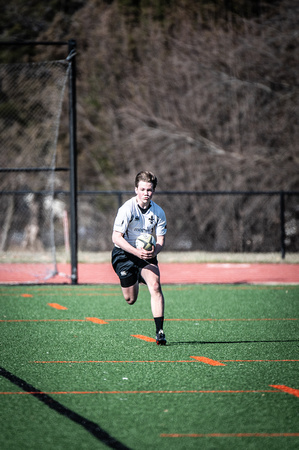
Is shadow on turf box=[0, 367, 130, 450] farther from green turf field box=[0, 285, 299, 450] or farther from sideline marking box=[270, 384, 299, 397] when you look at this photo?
sideline marking box=[270, 384, 299, 397]

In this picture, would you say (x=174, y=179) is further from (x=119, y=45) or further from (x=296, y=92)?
(x=119, y=45)

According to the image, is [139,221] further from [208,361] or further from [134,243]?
[208,361]

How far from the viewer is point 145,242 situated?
6988 mm

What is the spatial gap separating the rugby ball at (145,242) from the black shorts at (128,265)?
0.31 m

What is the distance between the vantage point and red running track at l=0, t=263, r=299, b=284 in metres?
14.3

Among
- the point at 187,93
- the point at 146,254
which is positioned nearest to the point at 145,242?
the point at 146,254

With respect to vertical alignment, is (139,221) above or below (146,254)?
above

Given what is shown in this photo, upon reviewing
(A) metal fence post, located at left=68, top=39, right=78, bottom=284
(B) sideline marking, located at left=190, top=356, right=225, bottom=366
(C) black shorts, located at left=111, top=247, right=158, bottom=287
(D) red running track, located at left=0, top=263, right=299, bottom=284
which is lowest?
(B) sideline marking, located at left=190, top=356, right=225, bottom=366

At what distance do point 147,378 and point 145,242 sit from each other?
1738 millimetres

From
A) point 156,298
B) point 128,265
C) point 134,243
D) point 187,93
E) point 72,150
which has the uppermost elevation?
point 187,93

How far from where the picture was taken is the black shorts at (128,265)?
24.1 ft

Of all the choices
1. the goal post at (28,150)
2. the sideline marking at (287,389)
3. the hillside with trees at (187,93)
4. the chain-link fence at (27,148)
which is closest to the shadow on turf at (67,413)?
the sideline marking at (287,389)

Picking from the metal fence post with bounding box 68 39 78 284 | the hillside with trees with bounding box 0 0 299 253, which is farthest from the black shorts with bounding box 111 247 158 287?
the hillside with trees with bounding box 0 0 299 253

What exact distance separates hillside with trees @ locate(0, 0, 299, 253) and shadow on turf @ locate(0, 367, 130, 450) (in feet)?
53.9
